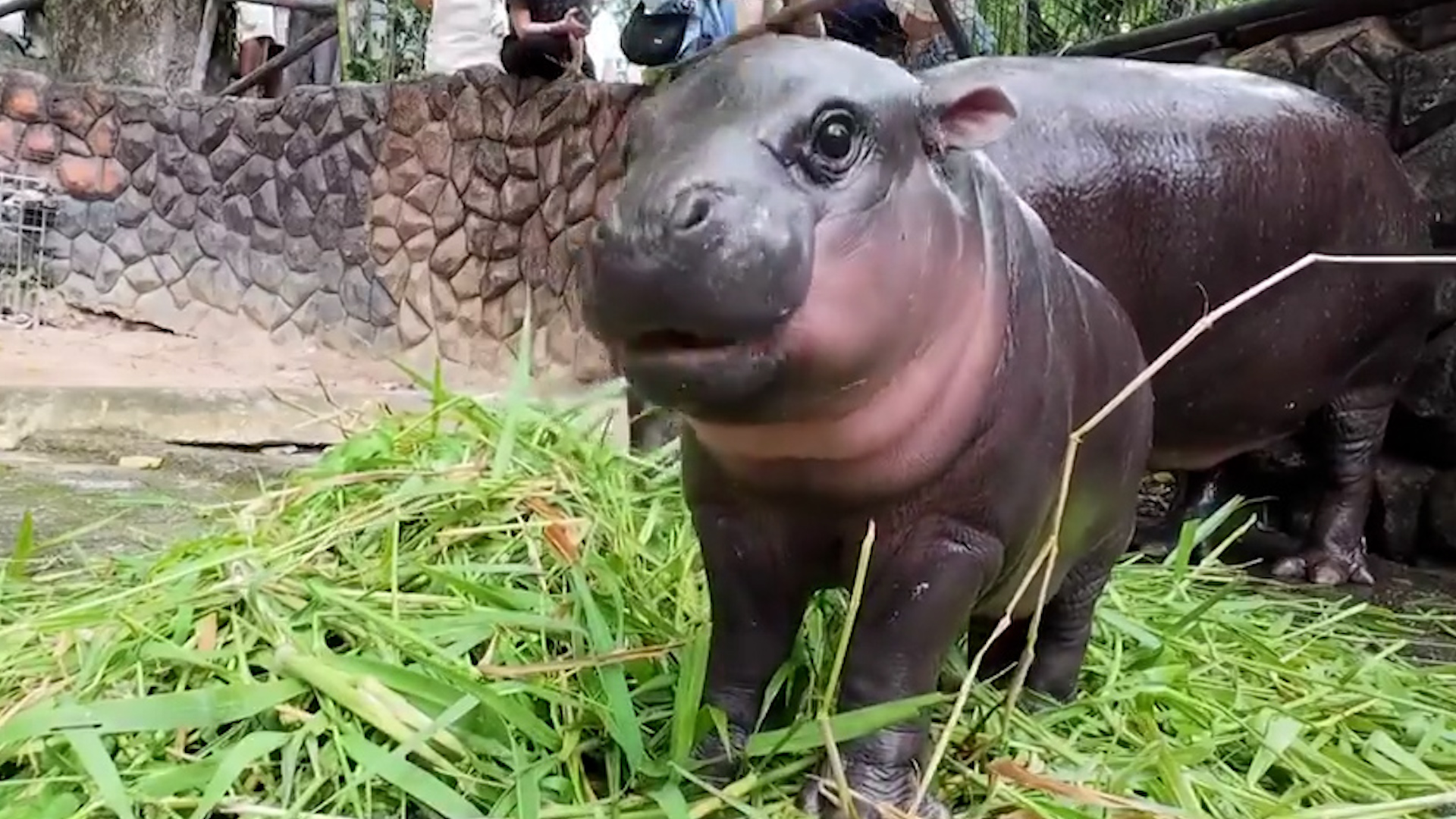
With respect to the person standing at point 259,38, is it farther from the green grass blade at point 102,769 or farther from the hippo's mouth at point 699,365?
the hippo's mouth at point 699,365

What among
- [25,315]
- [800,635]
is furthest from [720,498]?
[25,315]

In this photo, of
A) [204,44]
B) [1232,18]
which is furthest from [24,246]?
[1232,18]

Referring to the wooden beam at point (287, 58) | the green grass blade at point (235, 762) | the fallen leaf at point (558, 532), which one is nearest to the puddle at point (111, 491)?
the fallen leaf at point (558, 532)

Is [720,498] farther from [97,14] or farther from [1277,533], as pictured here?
[97,14]

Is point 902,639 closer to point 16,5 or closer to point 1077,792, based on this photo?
point 1077,792

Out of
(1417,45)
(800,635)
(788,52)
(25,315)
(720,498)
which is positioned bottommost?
(25,315)

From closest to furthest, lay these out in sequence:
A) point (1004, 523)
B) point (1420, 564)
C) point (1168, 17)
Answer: point (1004, 523) → point (1420, 564) → point (1168, 17)

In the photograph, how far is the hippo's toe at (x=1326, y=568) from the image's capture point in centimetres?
238

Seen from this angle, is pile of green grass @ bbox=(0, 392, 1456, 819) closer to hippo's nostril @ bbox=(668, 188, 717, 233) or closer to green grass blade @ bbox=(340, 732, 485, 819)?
green grass blade @ bbox=(340, 732, 485, 819)

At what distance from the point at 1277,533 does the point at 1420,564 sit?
248 millimetres

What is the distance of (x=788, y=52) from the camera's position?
100 cm

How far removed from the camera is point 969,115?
1.08 m

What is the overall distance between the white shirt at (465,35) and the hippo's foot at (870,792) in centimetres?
447

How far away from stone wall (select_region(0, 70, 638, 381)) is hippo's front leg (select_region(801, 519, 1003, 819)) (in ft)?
11.8
